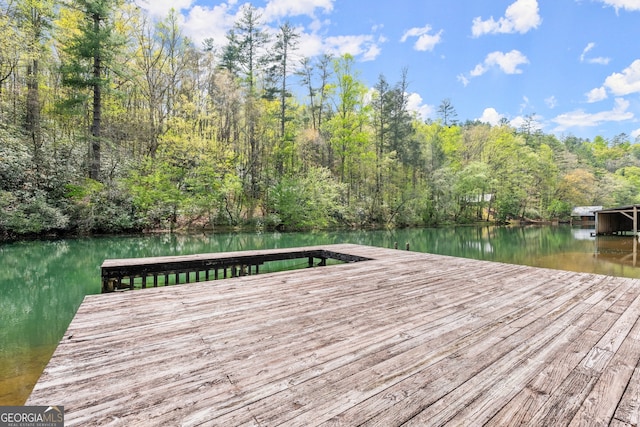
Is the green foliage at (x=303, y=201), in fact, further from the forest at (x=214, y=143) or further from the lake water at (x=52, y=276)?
the lake water at (x=52, y=276)

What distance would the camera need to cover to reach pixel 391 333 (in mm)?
2234

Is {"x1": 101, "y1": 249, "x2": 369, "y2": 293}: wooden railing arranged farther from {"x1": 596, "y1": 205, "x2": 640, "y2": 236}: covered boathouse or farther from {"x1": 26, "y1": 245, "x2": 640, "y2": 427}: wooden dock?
{"x1": 596, "y1": 205, "x2": 640, "y2": 236}: covered boathouse

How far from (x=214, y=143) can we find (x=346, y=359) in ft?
64.2

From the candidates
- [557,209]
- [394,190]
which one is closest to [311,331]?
[394,190]

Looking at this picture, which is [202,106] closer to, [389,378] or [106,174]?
[106,174]

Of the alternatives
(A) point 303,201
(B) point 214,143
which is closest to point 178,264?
(B) point 214,143

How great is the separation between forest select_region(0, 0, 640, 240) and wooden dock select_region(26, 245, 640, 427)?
601 inches

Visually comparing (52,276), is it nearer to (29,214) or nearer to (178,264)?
(178,264)

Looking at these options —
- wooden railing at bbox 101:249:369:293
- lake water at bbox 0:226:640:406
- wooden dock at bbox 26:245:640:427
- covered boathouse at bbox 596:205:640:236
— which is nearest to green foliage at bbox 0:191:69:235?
lake water at bbox 0:226:640:406

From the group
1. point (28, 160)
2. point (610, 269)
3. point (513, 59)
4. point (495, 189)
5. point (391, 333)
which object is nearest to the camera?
point (391, 333)

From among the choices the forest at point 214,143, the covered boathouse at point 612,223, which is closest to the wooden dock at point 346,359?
the forest at point 214,143

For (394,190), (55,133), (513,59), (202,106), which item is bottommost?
(394,190)

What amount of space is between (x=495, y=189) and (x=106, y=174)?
36.0 m

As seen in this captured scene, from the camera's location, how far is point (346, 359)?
1816 millimetres
